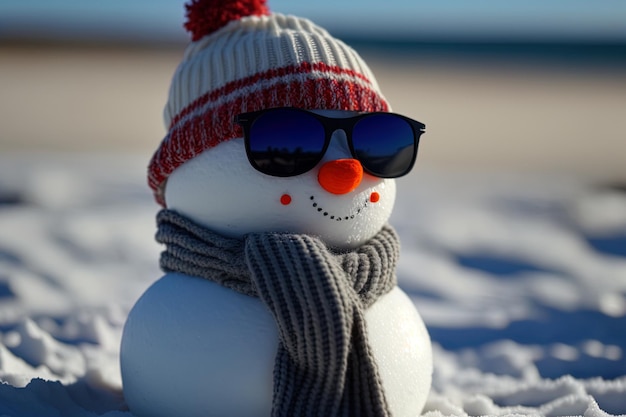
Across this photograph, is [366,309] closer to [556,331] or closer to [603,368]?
[603,368]

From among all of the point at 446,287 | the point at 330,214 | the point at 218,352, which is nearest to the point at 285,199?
the point at 330,214

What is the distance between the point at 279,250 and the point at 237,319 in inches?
7.3

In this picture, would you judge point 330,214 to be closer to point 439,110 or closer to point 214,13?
point 214,13

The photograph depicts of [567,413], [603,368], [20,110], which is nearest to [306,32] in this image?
[567,413]

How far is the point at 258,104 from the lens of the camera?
5.80 ft

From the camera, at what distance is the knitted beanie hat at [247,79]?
1773 millimetres

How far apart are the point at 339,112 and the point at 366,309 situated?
483 mm

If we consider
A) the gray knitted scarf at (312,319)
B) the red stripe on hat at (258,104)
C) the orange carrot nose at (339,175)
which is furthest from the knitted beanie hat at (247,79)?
the gray knitted scarf at (312,319)

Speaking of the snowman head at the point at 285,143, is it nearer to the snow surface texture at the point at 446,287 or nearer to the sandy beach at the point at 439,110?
the snow surface texture at the point at 446,287

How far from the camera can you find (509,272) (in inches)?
165

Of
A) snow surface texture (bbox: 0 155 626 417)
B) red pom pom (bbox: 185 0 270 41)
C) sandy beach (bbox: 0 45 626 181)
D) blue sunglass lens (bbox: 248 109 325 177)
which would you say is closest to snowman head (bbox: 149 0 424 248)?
blue sunglass lens (bbox: 248 109 325 177)

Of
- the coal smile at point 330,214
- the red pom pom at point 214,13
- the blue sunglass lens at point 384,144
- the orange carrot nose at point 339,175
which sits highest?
the red pom pom at point 214,13

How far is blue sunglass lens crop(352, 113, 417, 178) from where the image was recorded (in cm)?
176

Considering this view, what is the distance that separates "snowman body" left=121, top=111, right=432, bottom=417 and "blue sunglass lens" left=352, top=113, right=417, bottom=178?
0.04 meters
